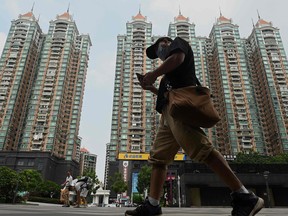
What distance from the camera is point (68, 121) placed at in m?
65.6

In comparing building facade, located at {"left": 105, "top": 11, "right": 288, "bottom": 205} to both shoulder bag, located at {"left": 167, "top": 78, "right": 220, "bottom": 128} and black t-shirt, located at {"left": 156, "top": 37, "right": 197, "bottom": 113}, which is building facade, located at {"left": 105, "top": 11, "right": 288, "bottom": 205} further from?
shoulder bag, located at {"left": 167, "top": 78, "right": 220, "bottom": 128}

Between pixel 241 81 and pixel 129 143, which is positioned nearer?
pixel 129 143

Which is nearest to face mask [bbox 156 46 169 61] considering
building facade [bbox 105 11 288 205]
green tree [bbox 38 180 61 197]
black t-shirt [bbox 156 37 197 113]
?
black t-shirt [bbox 156 37 197 113]

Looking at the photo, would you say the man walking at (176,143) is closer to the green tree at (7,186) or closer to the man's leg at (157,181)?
the man's leg at (157,181)

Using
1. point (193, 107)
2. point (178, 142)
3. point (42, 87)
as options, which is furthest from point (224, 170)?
point (42, 87)

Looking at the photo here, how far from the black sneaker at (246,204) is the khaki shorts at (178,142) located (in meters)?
0.45

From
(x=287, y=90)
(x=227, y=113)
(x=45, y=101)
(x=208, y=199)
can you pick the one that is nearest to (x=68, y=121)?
(x=45, y=101)

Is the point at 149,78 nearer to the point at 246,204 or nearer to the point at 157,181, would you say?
the point at 157,181

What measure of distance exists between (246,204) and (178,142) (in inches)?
31.1

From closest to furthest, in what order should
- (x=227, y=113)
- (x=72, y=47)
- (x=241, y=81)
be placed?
(x=227, y=113) → (x=241, y=81) → (x=72, y=47)

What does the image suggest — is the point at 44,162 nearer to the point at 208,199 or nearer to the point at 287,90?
the point at 208,199

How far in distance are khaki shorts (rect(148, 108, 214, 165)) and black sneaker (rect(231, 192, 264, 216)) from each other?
45 centimetres

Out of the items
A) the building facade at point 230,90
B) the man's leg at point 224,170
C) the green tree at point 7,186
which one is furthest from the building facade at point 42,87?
the man's leg at point 224,170

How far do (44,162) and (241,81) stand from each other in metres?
57.1
